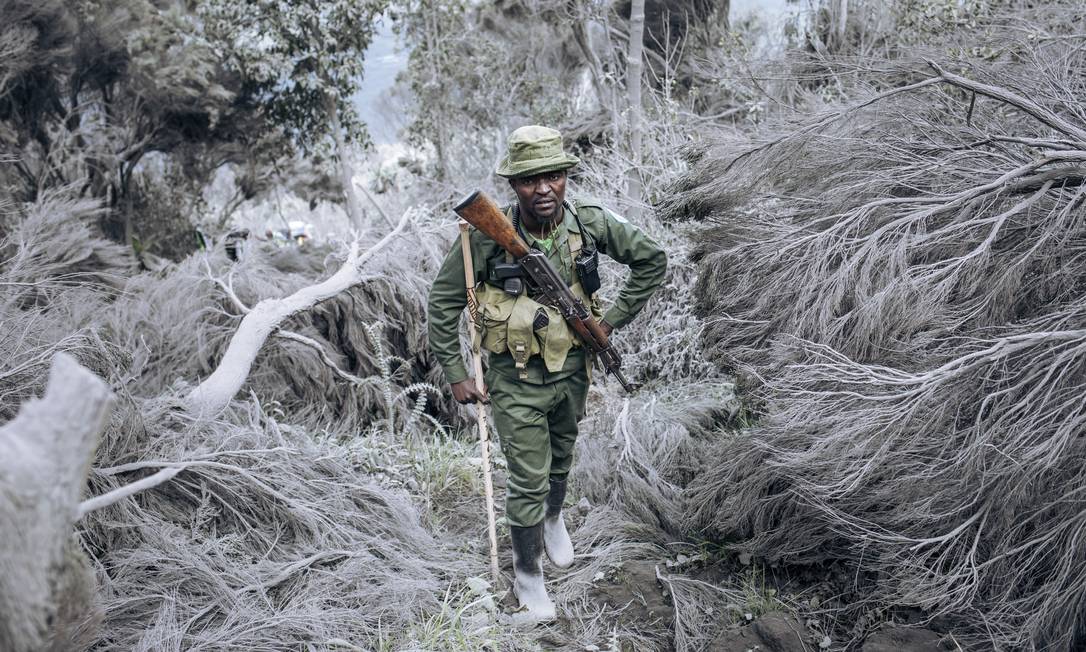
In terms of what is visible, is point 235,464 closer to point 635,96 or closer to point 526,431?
point 526,431

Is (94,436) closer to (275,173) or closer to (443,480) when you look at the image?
(443,480)

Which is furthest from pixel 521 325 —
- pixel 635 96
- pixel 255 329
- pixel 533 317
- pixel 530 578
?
pixel 635 96

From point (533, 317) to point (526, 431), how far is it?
498 mm

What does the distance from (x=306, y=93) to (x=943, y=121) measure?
8779mm

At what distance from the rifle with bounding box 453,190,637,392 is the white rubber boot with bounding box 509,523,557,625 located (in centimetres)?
86

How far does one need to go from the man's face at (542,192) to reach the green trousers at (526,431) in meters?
0.71

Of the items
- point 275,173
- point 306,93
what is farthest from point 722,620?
point 275,173

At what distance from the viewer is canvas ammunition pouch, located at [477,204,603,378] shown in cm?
353

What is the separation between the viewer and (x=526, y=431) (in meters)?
3.65

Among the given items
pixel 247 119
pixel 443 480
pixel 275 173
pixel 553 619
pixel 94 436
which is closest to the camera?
pixel 94 436

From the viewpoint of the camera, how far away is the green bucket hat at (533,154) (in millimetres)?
→ 3408

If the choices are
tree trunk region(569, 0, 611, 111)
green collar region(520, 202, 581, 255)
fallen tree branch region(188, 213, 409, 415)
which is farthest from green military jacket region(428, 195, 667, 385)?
tree trunk region(569, 0, 611, 111)

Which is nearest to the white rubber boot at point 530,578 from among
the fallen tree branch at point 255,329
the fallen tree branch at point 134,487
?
the fallen tree branch at point 134,487

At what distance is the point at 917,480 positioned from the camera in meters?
3.53
